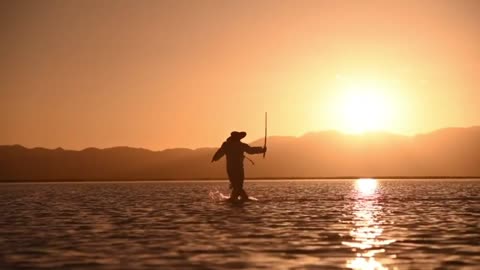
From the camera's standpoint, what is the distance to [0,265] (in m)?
14.4

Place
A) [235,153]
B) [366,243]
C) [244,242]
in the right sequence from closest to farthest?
1. [366,243]
2. [244,242]
3. [235,153]

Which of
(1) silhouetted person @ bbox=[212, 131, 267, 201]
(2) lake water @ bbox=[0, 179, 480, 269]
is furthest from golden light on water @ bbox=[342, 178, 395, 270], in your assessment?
(1) silhouetted person @ bbox=[212, 131, 267, 201]

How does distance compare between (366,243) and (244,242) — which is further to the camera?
(244,242)

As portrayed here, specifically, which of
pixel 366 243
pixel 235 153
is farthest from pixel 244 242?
pixel 235 153

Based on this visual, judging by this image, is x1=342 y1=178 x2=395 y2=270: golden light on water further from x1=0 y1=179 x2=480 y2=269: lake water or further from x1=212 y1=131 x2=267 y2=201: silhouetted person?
x1=212 y1=131 x2=267 y2=201: silhouetted person

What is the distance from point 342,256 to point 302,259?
1018 millimetres

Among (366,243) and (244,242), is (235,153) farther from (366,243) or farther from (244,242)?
(366,243)

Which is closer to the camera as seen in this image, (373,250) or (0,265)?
(0,265)

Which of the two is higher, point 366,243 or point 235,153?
point 235,153

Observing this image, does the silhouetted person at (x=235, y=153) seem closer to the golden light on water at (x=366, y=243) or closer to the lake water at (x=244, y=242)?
the lake water at (x=244, y=242)

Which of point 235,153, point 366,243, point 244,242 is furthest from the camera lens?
point 235,153

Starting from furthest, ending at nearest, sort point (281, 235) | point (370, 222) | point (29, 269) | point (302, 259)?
1. point (370, 222)
2. point (281, 235)
3. point (302, 259)
4. point (29, 269)

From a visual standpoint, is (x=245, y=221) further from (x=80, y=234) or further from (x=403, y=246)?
(x=403, y=246)

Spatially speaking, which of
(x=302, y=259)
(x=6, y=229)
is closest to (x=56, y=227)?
(x=6, y=229)
